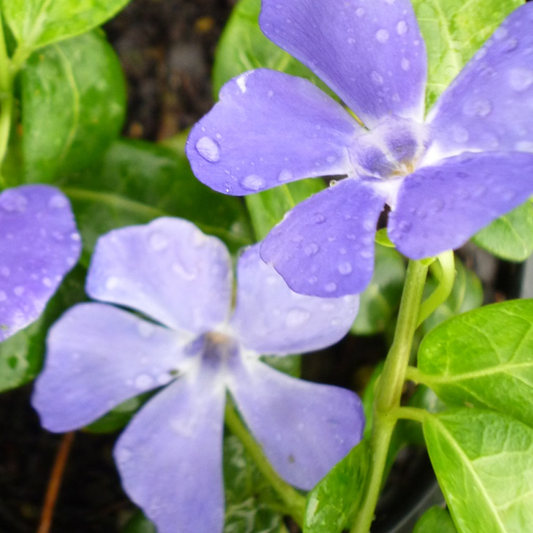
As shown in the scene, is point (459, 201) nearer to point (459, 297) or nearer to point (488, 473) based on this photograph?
point (488, 473)

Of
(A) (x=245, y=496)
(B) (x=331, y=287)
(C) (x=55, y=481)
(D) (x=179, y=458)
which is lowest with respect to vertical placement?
(C) (x=55, y=481)

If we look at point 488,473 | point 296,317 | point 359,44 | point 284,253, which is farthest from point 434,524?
point 359,44

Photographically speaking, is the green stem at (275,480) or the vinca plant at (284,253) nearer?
the vinca plant at (284,253)

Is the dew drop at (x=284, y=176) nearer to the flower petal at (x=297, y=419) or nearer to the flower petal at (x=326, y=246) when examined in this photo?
the flower petal at (x=326, y=246)

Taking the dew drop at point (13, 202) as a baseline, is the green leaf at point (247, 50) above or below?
above

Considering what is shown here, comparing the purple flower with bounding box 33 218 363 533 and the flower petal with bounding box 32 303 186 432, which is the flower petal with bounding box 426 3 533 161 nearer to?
the purple flower with bounding box 33 218 363 533

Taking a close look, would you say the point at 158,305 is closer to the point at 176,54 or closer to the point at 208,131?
the point at 208,131

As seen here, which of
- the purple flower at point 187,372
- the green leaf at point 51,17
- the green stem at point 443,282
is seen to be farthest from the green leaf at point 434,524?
the green leaf at point 51,17
